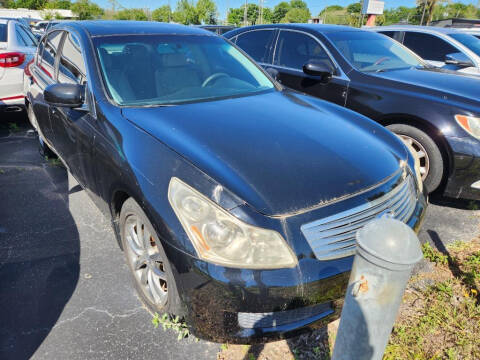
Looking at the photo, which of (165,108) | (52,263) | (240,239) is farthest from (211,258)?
(52,263)

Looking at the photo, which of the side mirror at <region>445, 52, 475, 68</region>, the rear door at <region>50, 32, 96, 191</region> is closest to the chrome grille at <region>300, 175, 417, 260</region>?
the rear door at <region>50, 32, 96, 191</region>

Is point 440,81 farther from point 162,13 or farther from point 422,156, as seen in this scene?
point 162,13

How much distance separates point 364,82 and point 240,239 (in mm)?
2914

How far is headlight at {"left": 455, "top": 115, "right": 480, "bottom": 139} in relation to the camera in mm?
3055

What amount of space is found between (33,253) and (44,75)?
75.2 inches

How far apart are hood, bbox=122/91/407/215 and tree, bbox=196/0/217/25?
2552 inches

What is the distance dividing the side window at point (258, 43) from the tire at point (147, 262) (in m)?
3.37

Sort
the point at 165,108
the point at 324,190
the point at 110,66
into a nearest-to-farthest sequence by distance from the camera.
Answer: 1. the point at 324,190
2. the point at 165,108
3. the point at 110,66

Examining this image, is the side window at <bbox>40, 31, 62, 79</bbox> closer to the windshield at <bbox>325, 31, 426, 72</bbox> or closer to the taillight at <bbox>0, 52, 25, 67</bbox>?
the taillight at <bbox>0, 52, 25, 67</bbox>

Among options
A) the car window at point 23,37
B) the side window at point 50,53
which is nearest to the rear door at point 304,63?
the side window at point 50,53

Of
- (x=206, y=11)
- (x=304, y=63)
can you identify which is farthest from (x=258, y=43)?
(x=206, y=11)

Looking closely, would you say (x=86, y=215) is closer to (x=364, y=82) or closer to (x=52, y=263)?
(x=52, y=263)

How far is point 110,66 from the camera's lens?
8.44 feet

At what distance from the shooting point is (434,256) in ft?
8.89
